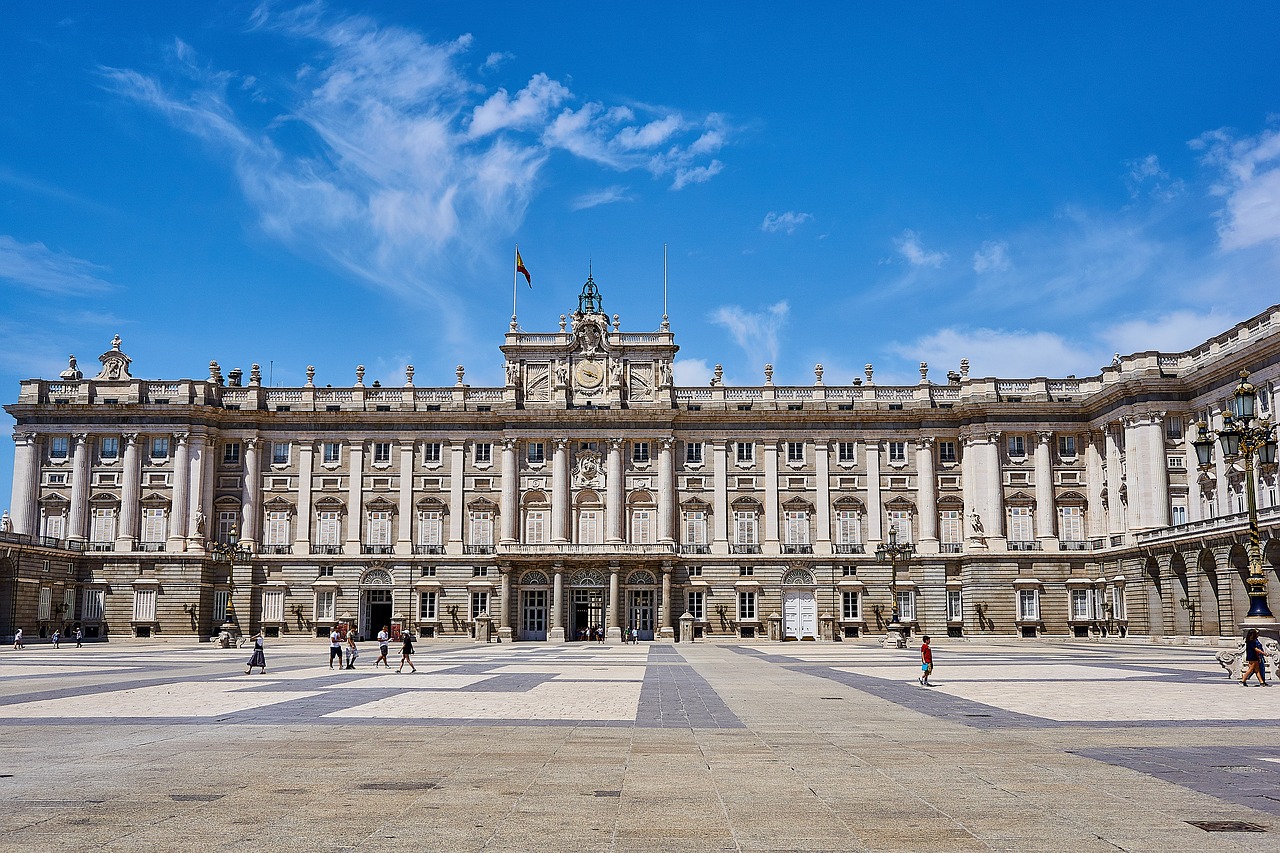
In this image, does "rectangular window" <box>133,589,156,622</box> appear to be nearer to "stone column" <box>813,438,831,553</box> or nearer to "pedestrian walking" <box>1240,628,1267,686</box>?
"stone column" <box>813,438,831,553</box>

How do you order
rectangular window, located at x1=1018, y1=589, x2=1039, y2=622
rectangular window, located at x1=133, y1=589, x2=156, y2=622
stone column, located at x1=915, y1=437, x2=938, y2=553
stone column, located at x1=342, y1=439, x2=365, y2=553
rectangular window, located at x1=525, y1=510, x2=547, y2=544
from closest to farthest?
1. rectangular window, located at x1=1018, y1=589, x2=1039, y2=622
2. rectangular window, located at x1=133, y1=589, x2=156, y2=622
3. stone column, located at x1=915, y1=437, x2=938, y2=553
4. rectangular window, located at x1=525, y1=510, x2=547, y2=544
5. stone column, located at x1=342, y1=439, x2=365, y2=553

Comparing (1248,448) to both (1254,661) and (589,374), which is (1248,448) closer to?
(1254,661)

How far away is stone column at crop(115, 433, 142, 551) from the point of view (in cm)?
7962

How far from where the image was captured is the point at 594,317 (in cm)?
8450

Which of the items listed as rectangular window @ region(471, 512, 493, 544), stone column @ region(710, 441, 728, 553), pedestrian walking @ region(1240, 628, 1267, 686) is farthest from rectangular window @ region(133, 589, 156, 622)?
pedestrian walking @ region(1240, 628, 1267, 686)

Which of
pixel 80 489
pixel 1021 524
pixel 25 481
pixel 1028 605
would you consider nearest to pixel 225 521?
pixel 80 489

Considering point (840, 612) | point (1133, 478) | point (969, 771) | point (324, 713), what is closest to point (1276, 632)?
point (969, 771)

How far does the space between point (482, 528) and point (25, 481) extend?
3134 centimetres

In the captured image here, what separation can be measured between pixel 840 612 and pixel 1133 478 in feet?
68.7

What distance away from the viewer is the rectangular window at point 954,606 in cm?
7825

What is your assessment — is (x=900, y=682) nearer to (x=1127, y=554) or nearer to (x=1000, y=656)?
(x=1000, y=656)

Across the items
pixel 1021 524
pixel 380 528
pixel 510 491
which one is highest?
pixel 510 491

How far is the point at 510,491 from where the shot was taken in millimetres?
81500

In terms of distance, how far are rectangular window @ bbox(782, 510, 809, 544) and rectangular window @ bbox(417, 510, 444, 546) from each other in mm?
24422
